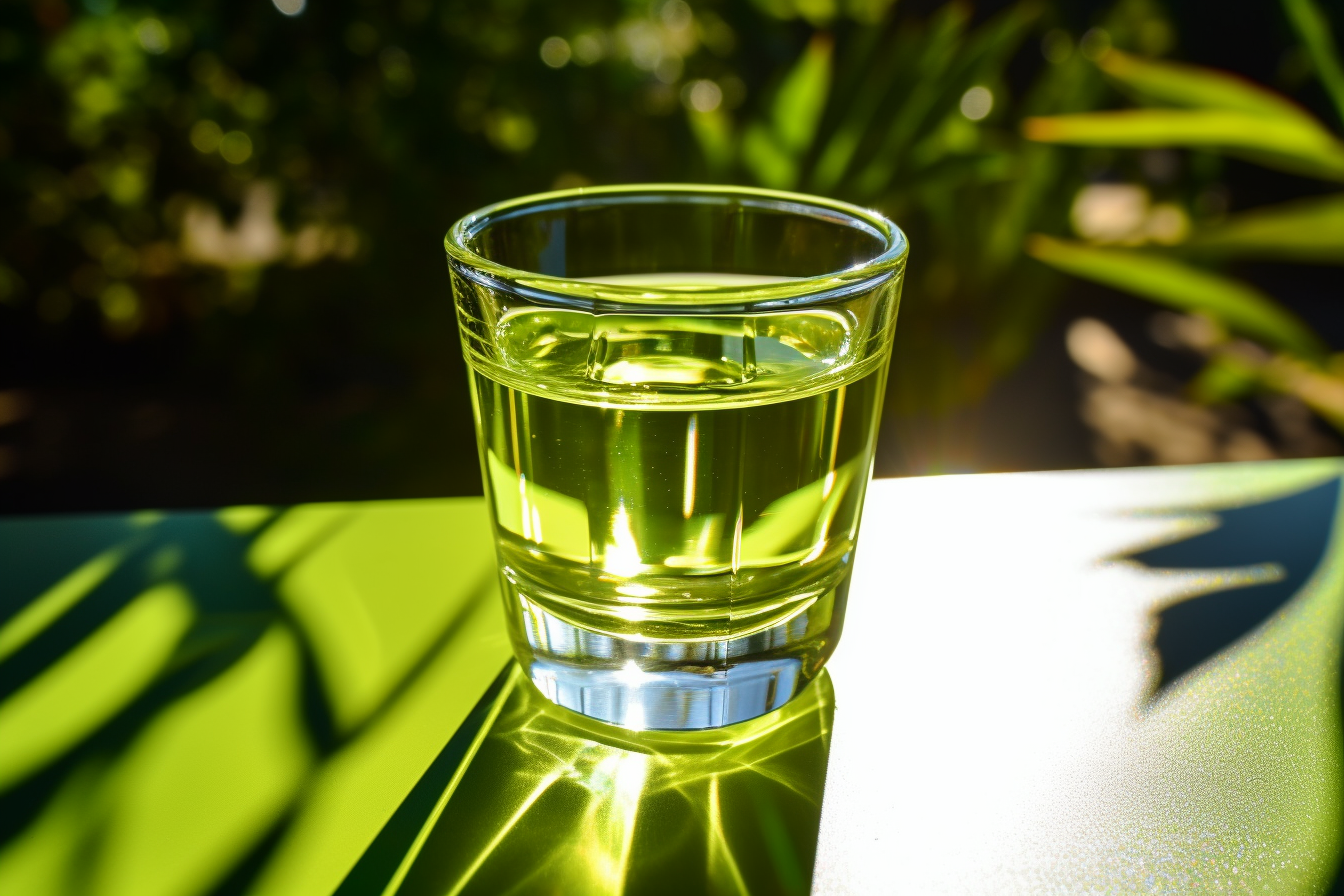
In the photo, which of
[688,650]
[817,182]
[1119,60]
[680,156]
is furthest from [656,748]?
[680,156]

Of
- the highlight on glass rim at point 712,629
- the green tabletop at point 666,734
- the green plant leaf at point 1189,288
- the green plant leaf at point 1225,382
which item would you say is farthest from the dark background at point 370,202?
the green tabletop at point 666,734

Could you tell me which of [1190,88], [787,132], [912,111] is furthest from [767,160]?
[1190,88]

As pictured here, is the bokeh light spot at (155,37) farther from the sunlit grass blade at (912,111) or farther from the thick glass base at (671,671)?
the thick glass base at (671,671)

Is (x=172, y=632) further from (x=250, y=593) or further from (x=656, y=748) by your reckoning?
(x=656, y=748)

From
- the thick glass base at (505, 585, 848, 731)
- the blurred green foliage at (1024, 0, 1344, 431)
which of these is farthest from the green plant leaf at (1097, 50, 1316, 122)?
the thick glass base at (505, 585, 848, 731)

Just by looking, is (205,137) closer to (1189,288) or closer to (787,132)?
(787,132)

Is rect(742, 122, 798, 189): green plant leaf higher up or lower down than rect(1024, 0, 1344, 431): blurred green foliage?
lower down

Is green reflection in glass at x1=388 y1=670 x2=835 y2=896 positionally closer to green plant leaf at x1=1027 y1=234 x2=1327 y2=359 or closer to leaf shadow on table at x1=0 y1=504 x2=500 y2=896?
leaf shadow on table at x1=0 y1=504 x2=500 y2=896
